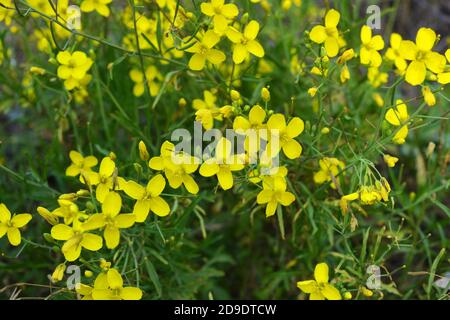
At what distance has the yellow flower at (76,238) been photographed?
170cm

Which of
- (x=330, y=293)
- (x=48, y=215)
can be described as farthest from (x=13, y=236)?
(x=330, y=293)

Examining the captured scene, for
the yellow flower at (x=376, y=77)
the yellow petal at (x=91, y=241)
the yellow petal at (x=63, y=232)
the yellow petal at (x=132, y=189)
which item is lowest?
the yellow petal at (x=91, y=241)

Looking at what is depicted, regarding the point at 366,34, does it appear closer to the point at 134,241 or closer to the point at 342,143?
the point at 342,143

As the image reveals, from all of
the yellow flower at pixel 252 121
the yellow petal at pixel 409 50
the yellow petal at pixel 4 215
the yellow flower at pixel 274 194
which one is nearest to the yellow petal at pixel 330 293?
the yellow flower at pixel 274 194

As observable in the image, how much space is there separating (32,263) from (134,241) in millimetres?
509

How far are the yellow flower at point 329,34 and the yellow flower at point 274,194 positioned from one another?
18.9 inches

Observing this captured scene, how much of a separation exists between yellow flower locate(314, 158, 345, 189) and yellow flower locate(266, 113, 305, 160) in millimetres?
240

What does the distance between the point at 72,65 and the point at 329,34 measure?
3.07ft

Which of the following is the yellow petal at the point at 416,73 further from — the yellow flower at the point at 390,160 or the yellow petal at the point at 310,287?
the yellow petal at the point at 310,287

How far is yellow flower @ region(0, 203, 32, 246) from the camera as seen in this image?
1854mm

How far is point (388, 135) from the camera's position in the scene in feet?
6.34

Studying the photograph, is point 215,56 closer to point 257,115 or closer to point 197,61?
point 197,61

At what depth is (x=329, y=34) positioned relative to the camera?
1979 mm

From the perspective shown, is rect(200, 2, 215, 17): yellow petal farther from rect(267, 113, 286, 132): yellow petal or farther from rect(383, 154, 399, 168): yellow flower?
rect(383, 154, 399, 168): yellow flower
